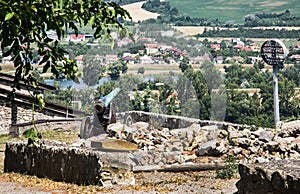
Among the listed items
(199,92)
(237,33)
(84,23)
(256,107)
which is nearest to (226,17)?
(237,33)

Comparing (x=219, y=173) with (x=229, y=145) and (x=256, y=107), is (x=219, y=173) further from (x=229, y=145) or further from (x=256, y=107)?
(x=256, y=107)

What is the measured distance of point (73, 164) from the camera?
13.9m

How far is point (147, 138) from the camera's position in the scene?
61.5 ft

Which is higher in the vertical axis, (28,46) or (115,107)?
(28,46)

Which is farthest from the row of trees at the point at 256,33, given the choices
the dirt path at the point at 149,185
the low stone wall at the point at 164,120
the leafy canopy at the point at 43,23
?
the leafy canopy at the point at 43,23

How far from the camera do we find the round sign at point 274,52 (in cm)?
2121

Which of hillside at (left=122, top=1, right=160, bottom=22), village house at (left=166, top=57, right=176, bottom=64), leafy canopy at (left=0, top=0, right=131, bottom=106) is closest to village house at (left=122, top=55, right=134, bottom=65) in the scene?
village house at (left=166, top=57, right=176, bottom=64)

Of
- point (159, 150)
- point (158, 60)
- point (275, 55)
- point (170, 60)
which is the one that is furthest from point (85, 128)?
point (275, 55)

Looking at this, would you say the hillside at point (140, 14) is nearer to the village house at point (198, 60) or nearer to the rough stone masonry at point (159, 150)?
the village house at point (198, 60)

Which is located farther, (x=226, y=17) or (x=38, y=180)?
(x=226, y=17)

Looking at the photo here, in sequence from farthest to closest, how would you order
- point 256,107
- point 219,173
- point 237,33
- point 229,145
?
point 237,33, point 256,107, point 229,145, point 219,173

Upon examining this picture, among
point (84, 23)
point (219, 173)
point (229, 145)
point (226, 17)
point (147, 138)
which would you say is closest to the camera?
point (84, 23)

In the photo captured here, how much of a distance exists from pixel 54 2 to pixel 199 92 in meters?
14.3

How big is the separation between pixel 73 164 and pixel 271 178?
19.5ft
